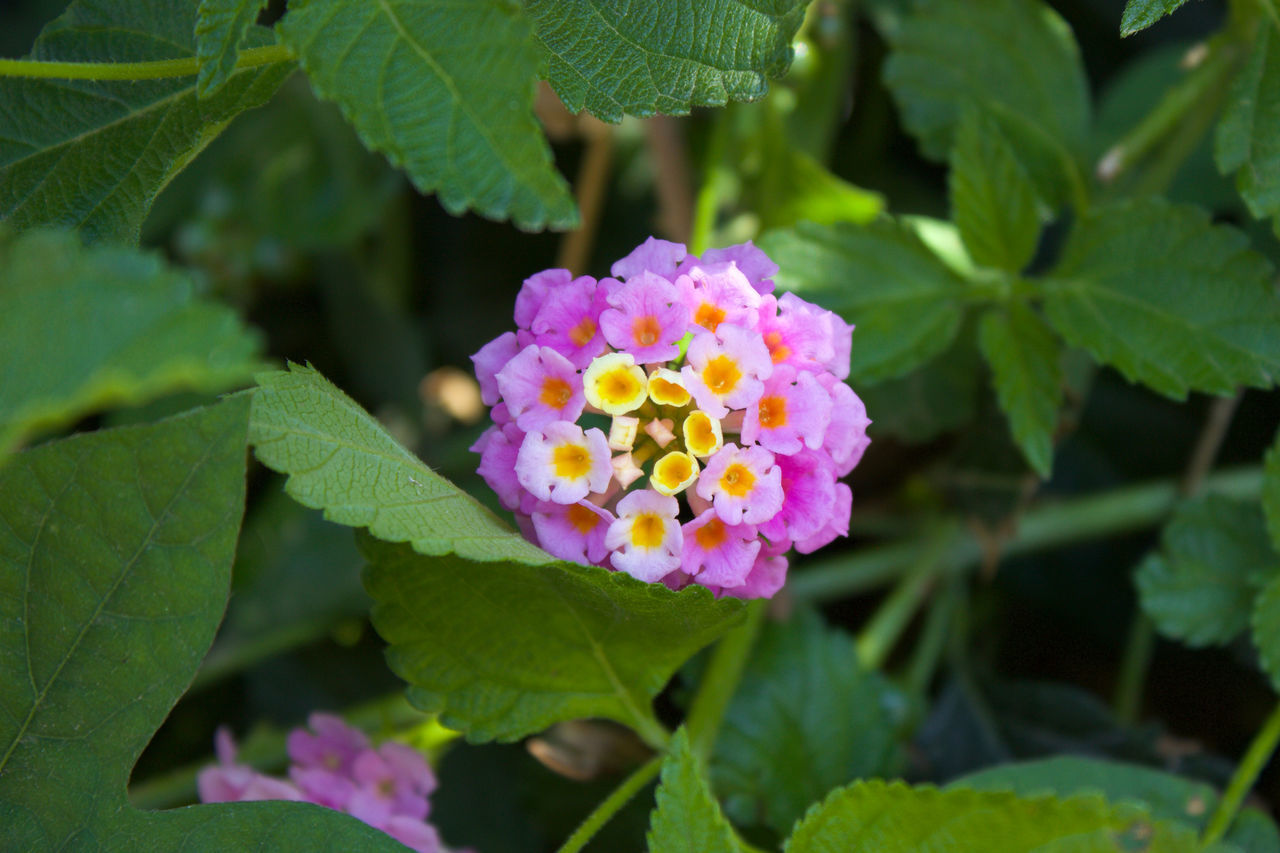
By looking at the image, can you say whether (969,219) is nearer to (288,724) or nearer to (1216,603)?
(1216,603)

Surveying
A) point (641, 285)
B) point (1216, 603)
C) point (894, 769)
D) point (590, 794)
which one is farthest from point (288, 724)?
point (1216, 603)

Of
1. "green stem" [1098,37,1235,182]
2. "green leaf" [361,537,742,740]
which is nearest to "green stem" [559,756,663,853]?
"green leaf" [361,537,742,740]

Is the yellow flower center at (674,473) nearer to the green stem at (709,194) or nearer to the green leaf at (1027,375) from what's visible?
the green leaf at (1027,375)

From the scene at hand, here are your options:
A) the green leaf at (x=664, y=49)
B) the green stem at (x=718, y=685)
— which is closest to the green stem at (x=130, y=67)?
the green leaf at (x=664, y=49)

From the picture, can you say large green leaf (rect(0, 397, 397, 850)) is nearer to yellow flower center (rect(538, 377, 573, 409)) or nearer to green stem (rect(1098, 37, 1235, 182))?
yellow flower center (rect(538, 377, 573, 409))

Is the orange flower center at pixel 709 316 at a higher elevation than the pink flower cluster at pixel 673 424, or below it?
higher

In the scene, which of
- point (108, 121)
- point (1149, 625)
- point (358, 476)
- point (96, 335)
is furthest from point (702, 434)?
point (1149, 625)
